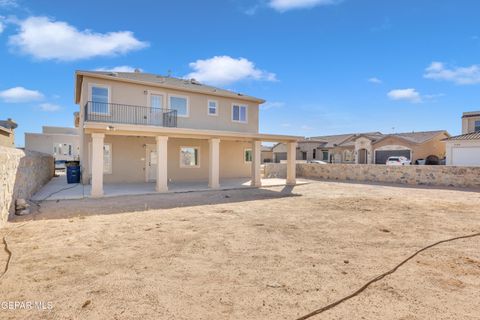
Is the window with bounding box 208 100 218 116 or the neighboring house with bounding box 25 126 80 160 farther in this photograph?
the neighboring house with bounding box 25 126 80 160

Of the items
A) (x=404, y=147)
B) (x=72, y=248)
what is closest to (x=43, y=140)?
(x=72, y=248)

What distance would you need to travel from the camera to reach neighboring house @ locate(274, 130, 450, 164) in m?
33.2

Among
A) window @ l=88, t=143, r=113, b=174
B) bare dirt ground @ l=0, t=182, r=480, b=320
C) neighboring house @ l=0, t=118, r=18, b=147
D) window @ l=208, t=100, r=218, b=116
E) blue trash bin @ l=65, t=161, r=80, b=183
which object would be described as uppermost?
window @ l=208, t=100, r=218, b=116

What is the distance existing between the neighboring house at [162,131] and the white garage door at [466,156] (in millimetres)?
15628

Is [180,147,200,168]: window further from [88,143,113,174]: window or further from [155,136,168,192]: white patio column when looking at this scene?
[155,136,168,192]: white patio column

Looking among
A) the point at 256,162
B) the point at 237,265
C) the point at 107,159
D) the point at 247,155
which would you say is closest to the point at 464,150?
the point at 247,155

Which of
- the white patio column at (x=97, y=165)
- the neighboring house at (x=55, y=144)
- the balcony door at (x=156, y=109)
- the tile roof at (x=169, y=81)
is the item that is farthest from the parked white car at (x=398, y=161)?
the neighboring house at (x=55, y=144)

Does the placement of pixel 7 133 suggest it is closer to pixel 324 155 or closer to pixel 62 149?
pixel 62 149

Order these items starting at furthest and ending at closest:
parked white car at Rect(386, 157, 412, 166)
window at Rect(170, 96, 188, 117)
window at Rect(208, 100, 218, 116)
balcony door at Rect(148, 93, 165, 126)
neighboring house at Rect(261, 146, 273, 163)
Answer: neighboring house at Rect(261, 146, 273, 163), parked white car at Rect(386, 157, 412, 166), window at Rect(208, 100, 218, 116), window at Rect(170, 96, 188, 117), balcony door at Rect(148, 93, 165, 126)

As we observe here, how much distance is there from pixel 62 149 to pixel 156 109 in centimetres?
2583

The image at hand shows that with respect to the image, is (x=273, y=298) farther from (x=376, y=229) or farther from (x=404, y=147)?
(x=404, y=147)

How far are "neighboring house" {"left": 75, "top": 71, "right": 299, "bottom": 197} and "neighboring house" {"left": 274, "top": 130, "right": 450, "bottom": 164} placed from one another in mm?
22857

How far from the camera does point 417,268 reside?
4.59 m

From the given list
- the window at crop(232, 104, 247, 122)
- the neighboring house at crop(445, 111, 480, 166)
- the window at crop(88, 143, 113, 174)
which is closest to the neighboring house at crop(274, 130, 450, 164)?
the neighboring house at crop(445, 111, 480, 166)
